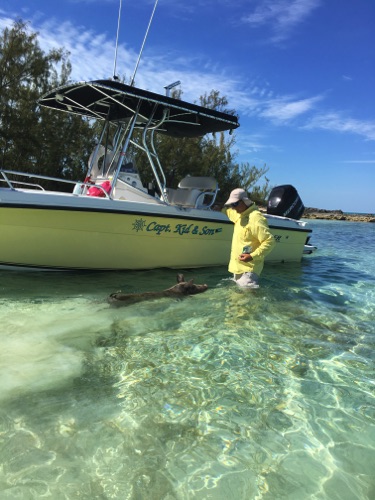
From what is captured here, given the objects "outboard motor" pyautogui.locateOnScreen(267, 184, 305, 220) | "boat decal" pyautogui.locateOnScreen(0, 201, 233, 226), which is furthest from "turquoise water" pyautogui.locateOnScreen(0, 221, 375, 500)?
"outboard motor" pyautogui.locateOnScreen(267, 184, 305, 220)

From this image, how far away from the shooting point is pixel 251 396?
2.86m

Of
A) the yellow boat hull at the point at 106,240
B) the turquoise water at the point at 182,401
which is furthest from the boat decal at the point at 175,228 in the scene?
the turquoise water at the point at 182,401

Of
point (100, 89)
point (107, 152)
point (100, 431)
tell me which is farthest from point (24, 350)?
point (107, 152)

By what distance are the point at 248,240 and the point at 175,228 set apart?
1.76m

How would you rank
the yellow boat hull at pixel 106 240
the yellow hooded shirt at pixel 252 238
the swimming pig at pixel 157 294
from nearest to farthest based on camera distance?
the swimming pig at pixel 157 294 < the yellow hooded shirt at pixel 252 238 < the yellow boat hull at pixel 106 240

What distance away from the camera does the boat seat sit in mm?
7281

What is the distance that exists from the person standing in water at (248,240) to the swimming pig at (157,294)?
2.24 feet

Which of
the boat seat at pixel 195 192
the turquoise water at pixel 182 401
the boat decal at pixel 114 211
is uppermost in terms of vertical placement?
the boat seat at pixel 195 192

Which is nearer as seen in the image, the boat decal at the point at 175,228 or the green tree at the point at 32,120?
the boat decal at the point at 175,228

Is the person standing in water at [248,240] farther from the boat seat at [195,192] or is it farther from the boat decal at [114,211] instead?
the boat seat at [195,192]

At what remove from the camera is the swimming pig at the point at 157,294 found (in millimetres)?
4855

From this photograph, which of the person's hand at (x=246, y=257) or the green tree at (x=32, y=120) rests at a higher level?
the green tree at (x=32, y=120)

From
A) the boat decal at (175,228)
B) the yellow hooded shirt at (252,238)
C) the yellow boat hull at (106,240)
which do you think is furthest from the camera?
the boat decal at (175,228)

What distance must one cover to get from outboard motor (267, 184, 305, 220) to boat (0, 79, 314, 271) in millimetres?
977
